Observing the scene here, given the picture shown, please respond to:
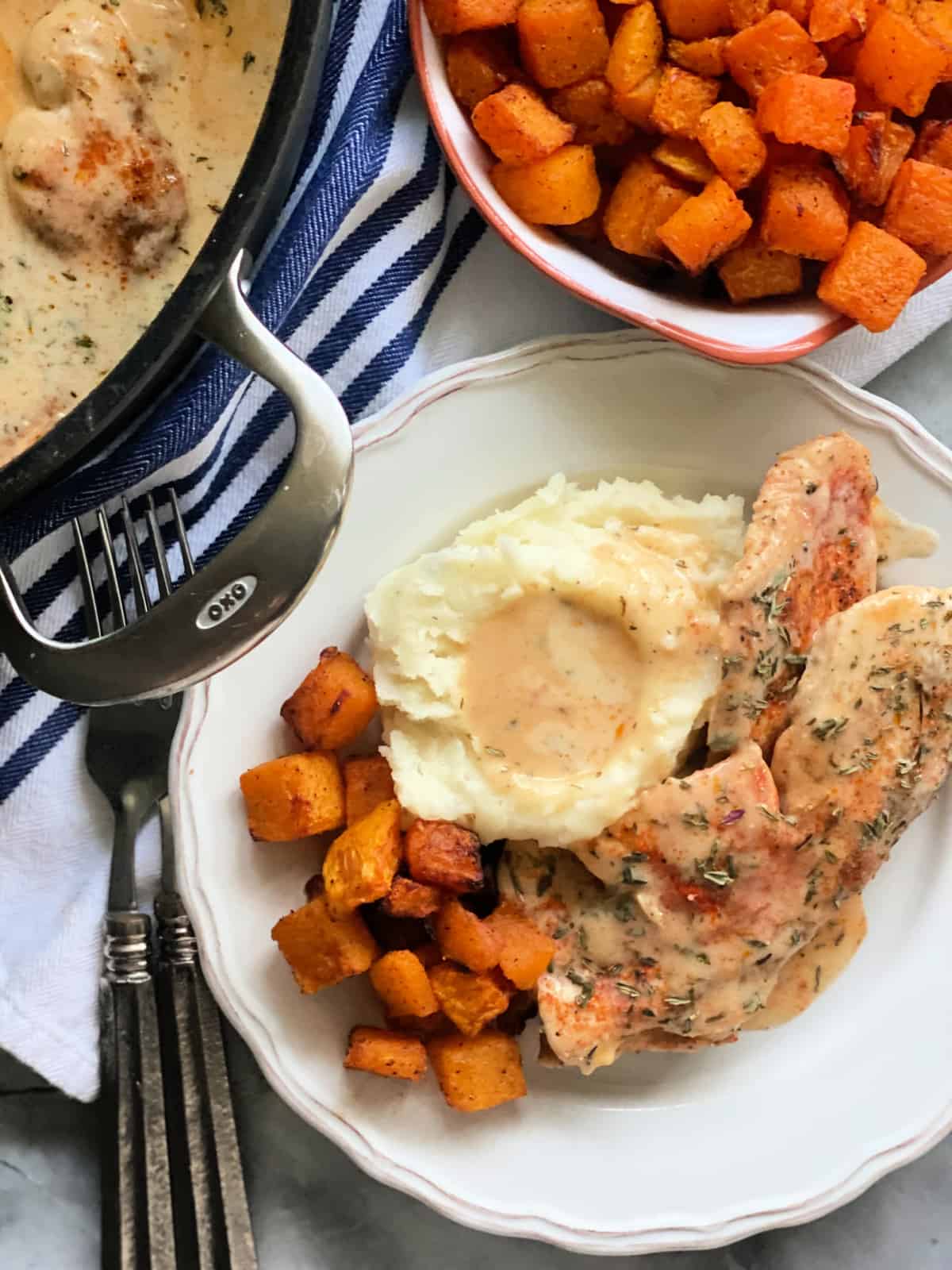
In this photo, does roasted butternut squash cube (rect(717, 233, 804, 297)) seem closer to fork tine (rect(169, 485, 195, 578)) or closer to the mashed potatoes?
the mashed potatoes

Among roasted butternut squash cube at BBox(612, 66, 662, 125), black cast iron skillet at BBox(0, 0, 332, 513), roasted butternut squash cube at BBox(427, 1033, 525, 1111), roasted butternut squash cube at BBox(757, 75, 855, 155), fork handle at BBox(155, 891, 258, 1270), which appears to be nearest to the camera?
black cast iron skillet at BBox(0, 0, 332, 513)

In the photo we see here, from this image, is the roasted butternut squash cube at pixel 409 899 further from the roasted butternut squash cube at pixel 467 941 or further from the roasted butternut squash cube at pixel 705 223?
the roasted butternut squash cube at pixel 705 223

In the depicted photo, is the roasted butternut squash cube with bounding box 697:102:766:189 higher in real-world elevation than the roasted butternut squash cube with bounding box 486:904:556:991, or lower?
higher

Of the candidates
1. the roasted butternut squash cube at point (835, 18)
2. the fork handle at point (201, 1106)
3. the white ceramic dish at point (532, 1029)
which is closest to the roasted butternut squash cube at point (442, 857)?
the white ceramic dish at point (532, 1029)

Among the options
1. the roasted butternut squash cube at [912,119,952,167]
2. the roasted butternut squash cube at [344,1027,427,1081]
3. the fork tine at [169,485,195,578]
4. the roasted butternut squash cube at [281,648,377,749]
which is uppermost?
the roasted butternut squash cube at [912,119,952,167]

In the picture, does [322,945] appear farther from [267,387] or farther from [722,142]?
[722,142]

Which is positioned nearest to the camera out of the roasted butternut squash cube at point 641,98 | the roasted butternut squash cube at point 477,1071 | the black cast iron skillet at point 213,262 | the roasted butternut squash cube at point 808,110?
the black cast iron skillet at point 213,262

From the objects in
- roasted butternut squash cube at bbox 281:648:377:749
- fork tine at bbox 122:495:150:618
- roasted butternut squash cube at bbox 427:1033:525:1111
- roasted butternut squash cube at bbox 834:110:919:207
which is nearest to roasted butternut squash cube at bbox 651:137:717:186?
roasted butternut squash cube at bbox 834:110:919:207
